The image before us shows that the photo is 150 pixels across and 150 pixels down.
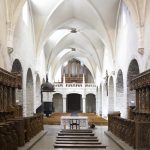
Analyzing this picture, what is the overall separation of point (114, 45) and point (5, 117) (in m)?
13.6

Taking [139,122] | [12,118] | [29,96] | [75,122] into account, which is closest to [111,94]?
[29,96]

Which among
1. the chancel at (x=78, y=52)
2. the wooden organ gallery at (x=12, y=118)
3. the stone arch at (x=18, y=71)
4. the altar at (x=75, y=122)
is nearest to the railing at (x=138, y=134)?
the chancel at (x=78, y=52)

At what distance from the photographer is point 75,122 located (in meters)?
21.4

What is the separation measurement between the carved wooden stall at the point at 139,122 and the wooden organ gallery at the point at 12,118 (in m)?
3.74

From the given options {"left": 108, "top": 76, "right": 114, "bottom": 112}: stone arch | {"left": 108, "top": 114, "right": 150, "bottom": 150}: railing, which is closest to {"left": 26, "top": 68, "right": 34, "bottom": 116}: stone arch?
{"left": 108, "top": 76, "right": 114, "bottom": 112}: stone arch

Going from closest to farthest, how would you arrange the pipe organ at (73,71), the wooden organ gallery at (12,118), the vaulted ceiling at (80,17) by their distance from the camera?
the wooden organ gallery at (12,118) → the vaulted ceiling at (80,17) → the pipe organ at (73,71)

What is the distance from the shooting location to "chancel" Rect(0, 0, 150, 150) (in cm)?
1250

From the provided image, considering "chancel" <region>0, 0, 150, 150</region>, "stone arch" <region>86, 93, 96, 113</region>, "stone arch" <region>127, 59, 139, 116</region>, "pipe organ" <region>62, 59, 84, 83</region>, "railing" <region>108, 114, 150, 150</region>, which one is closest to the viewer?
"railing" <region>108, 114, 150, 150</region>

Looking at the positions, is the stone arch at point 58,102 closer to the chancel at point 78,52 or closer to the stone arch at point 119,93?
the chancel at point 78,52

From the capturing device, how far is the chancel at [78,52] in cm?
1250

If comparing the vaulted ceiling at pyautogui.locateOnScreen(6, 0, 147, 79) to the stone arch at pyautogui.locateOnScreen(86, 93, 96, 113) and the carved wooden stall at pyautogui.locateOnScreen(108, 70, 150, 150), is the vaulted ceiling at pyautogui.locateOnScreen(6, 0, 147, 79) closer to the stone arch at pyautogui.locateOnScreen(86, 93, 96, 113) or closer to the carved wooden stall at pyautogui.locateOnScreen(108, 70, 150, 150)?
the carved wooden stall at pyautogui.locateOnScreen(108, 70, 150, 150)

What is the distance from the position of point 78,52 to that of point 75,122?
865 inches

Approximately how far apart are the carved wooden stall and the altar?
2779 millimetres

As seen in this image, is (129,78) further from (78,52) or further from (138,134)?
(78,52)
